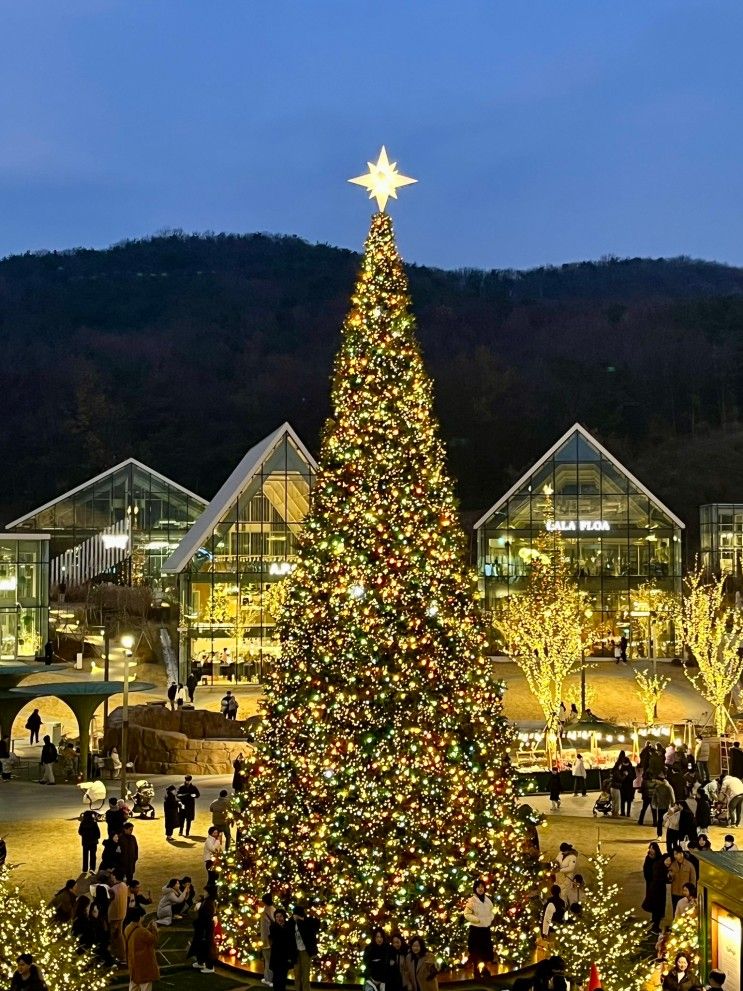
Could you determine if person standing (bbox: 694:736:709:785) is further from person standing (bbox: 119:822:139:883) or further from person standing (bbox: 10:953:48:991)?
person standing (bbox: 10:953:48:991)

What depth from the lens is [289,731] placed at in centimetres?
1365

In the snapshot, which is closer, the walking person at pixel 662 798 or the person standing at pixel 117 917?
the person standing at pixel 117 917

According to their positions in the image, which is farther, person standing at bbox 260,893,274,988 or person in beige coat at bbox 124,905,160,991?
person standing at bbox 260,893,274,988

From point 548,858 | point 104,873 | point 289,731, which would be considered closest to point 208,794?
point 548,858

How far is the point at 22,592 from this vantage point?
1924 inches

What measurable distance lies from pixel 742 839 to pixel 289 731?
10.8 m

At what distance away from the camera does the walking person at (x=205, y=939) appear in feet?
45.1

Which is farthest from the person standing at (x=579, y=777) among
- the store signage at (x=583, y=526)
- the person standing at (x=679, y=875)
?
the store signage at (x=583, y=526)

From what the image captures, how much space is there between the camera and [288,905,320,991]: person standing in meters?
12.7

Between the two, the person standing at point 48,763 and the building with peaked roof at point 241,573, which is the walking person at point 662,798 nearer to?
the person standing at point 48,763

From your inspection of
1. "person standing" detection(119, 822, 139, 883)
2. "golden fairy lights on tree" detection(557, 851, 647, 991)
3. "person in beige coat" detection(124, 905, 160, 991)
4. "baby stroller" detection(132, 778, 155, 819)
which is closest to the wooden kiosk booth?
"golden fairy lights on tree" detection(557, 851, 647, 991)

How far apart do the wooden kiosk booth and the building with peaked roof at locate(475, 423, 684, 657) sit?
1582 inches

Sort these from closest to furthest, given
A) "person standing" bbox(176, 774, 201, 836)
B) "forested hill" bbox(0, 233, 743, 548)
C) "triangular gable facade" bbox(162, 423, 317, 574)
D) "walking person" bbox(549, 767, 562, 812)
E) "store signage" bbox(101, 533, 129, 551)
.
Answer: "person standing" bbox(176, 774, 201, 836)
"walking person" bbox(549, 767, 562, 812)
"triangular gable facade" bbox(162, 423, 317, 574)
"store signage" bbox(101, 533, 129, 551)
"forested hill" bbox(0, 233, 743, 548)

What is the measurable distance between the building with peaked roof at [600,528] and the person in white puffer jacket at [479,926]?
38.3 metres
